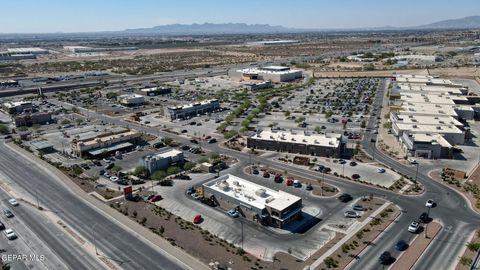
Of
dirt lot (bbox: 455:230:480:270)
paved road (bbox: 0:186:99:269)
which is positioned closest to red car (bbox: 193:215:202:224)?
paved road (bbox: 0:186:99:269)

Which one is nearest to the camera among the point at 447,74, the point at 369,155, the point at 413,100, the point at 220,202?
the point at 220,202

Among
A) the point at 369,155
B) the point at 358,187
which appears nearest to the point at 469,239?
the point at 358,187

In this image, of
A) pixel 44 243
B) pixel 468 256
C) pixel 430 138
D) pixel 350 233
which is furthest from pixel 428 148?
pixel 44 243

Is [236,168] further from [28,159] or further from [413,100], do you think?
[413,100]

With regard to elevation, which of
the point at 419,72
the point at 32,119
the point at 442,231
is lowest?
the point at 442,231

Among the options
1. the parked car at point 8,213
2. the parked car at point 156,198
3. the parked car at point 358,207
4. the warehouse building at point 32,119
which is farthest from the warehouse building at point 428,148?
the warehouse building at point 32,119

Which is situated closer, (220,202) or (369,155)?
(220,202)

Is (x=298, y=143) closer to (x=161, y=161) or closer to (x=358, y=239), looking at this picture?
(x=161, y=161)

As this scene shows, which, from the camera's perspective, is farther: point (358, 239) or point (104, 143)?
point (104, 143)

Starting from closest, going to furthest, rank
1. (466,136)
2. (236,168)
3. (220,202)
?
(220,202) < (236,168) < (466,136)
